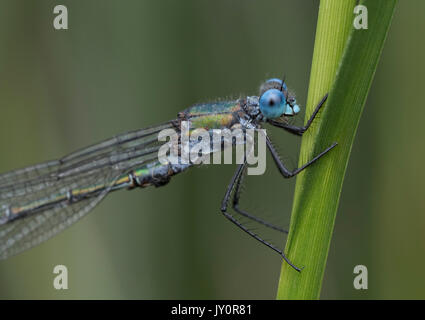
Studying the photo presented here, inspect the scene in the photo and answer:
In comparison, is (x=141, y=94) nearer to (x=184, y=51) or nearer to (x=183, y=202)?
(x=184, y=51)

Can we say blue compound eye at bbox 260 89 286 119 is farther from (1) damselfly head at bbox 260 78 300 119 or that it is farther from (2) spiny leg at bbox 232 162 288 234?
(2) spiny leg at bbox 232 162 288 234

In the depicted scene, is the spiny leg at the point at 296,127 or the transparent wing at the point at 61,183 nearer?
the spiny leg at the point at 296,127

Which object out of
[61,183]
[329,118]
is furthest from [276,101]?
[61,183]

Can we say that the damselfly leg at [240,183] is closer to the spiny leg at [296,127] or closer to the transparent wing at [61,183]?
the spiny leg at [296,127]

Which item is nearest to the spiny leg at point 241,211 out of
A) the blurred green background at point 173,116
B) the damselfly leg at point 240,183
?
the damselfly leg at point 240,183

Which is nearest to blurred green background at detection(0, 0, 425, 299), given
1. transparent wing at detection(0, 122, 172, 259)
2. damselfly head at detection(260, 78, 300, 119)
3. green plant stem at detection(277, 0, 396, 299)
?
transparent wing at detection(0, 122, 172, 259)

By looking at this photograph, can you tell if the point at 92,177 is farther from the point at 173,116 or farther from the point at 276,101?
the point at 276,101

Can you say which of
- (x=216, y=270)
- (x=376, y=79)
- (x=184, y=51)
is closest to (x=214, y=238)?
(x=216, y=270)
